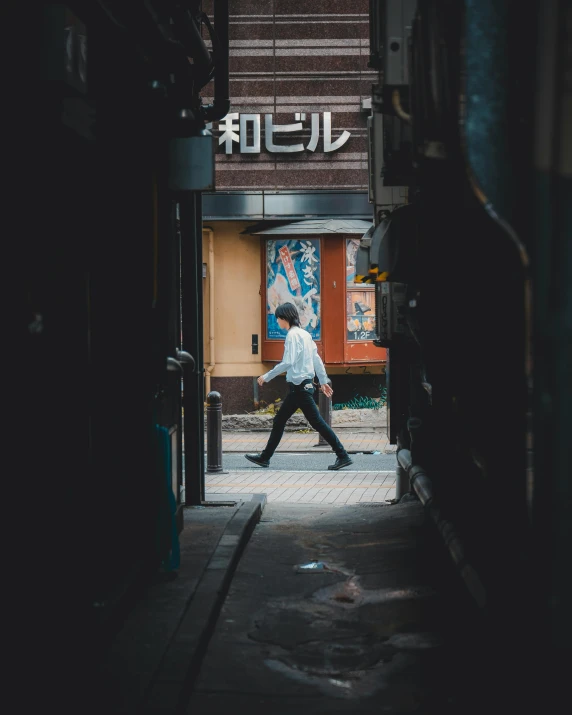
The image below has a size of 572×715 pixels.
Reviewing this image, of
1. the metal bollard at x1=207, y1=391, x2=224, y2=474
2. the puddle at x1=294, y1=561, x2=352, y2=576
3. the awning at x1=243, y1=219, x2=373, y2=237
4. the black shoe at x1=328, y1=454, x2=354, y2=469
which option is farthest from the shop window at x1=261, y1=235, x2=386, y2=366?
the puddle at x1=294, y1=561, x2=352, y2=576

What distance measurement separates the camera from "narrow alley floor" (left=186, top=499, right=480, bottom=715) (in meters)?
4.57

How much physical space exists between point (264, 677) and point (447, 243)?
2489 millimetres

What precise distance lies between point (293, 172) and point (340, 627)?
46.6 ft

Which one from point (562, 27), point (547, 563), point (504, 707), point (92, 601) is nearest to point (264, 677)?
point (92, 601)

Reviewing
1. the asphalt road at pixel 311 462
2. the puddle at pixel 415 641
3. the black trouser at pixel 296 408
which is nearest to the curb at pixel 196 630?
the puddle at pixel 415 641

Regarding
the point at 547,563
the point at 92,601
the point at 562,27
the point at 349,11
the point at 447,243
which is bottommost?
the point at 92,601

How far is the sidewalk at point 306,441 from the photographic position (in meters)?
15.2

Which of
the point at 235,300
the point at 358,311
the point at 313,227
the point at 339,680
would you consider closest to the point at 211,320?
the point at 235,300

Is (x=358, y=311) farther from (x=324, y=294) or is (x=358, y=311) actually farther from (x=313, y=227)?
(x=313, y=227)

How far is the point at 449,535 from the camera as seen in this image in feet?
18.2

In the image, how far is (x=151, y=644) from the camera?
4957 mm

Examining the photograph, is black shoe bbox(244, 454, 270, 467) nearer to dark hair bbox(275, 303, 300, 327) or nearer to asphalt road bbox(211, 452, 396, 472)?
asphalt road bbox(211, 452, 396, 472)

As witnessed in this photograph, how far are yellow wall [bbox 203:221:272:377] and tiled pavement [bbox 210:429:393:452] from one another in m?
1.82

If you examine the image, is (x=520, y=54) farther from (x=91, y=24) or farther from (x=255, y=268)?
(x=255, y=268)
